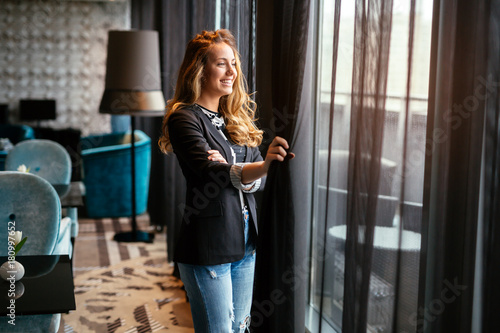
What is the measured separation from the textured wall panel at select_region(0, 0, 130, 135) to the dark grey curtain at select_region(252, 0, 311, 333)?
247 inches

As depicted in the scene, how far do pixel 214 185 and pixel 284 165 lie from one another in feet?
1.80

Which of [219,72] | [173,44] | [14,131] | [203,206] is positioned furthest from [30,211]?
[14,131]

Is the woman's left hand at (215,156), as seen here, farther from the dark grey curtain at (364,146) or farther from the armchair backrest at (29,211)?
the armchair backrest at (29,211)

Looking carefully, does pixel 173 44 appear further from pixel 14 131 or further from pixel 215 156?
pixel 14 131

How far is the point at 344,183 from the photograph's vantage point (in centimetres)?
200

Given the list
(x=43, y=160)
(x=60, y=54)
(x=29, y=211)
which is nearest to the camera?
(x=29, y=211)

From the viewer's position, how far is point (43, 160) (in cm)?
394

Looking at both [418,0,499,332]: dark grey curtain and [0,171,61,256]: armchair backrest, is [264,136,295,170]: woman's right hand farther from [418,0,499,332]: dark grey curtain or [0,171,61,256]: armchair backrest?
[0,171,61,256]: armchair backrest

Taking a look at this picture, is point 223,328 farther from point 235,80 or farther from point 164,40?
point 164,40

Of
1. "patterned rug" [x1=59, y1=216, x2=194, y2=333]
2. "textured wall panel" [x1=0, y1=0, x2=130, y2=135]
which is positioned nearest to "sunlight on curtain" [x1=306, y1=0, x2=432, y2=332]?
"patterned rug" [x1=59, y1=216, x2=194, y2=333]

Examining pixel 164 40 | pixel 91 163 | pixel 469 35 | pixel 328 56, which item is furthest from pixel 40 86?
pixel 469 35

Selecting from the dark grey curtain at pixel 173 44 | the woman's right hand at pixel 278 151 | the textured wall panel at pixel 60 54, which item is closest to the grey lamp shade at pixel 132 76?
the dark grey curtain at pixel 173 44

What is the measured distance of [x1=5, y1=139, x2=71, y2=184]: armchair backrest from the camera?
12.8 ft

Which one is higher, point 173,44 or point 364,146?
point 173,44
